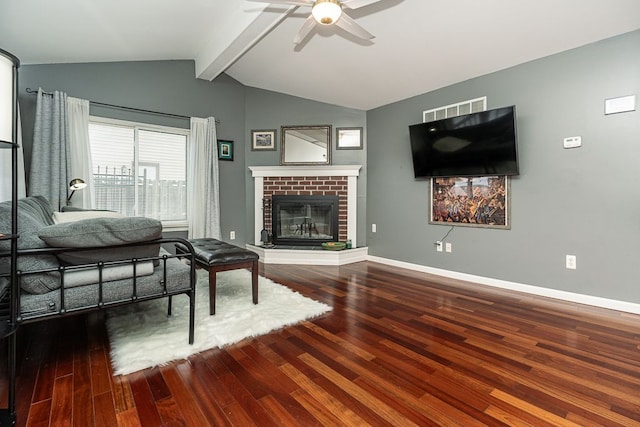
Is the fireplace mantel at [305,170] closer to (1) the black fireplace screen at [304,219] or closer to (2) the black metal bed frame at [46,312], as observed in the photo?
(1) the black fireplace screen at [304,219]

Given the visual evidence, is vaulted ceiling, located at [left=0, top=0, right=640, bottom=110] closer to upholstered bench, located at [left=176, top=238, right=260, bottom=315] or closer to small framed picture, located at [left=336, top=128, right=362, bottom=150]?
small framed picture, located at [left=336, top=128, right=362, bottom=150]

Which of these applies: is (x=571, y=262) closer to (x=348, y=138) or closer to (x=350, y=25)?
(x=350, y=25)

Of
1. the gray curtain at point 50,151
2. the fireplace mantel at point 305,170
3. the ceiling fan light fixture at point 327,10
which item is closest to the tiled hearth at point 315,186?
the fireplace mantel at point 305,170

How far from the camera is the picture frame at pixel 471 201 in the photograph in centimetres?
341

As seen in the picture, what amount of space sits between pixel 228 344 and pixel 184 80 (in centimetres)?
380

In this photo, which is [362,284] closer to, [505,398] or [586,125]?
[505,398]

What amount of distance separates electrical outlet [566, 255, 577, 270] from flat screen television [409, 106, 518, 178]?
3.16ft

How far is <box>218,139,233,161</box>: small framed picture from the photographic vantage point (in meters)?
4.68

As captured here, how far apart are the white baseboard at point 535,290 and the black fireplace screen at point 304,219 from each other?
1.21 meters

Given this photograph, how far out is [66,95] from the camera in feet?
10.9

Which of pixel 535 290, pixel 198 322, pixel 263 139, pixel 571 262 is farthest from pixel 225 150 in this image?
pixel 571 262

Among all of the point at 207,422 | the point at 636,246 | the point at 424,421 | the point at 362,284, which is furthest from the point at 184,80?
the point at 636,246

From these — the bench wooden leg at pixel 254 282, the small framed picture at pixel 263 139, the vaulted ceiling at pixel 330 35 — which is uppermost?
the vaulted ceiling at pixel 330 35

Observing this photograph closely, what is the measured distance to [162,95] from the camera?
162 inches
